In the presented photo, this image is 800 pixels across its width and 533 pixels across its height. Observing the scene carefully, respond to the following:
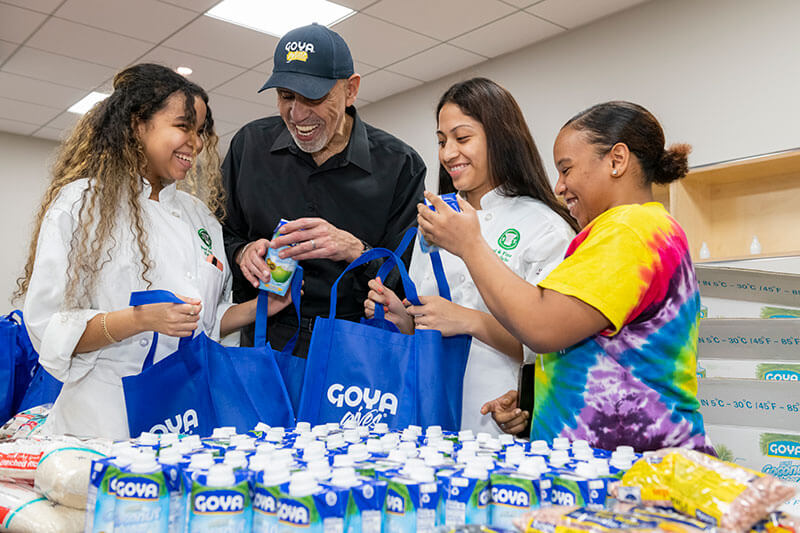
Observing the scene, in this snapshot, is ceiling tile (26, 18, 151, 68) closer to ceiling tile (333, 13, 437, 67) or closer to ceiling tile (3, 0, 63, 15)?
ceiling tile (3, 0, 63, 15)

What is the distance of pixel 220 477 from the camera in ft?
2.48

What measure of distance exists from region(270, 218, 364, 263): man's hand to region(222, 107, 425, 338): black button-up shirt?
0.18 meters

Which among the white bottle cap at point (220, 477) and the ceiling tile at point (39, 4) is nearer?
the white bottle cap at point (220, 477)

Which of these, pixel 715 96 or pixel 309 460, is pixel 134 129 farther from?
pixel 715 96

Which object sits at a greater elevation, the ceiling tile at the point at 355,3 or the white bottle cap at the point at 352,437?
the ceiling tile at the point at 355,3

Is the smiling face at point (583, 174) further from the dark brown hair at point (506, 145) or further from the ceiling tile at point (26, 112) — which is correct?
the ceiling tile at point (26, 112)

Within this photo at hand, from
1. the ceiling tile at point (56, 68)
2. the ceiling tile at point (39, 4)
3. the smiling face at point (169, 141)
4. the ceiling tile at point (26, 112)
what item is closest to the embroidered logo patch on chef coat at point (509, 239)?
the smiling face at point (169, 141)

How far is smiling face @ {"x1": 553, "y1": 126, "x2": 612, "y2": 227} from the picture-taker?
1307 mm

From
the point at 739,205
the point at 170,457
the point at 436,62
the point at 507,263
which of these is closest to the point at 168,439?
the point at 170,457

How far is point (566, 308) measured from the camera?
3.60ft

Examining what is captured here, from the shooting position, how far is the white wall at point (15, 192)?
330 inches

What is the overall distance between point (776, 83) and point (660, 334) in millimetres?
3410

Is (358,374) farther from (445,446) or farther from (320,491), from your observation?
(320,491)

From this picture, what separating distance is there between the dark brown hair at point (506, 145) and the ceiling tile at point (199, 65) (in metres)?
4.46
